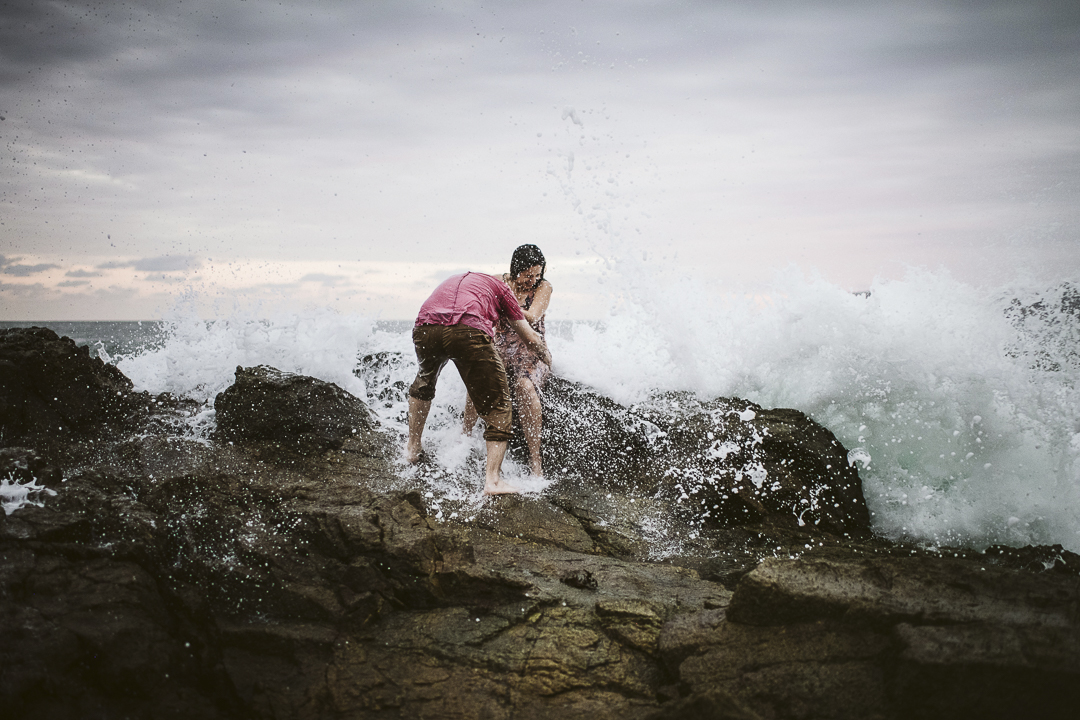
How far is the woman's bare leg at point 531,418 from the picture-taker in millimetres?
4582

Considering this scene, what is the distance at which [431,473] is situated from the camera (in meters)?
4.35

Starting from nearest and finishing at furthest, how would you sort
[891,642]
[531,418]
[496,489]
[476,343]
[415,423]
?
[891,642] → [476,343] → [496,489] → [415,423] → [531,418]

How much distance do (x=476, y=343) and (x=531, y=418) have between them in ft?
3.04

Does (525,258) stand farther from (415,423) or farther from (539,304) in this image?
(415,423)

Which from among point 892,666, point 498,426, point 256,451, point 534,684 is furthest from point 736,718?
point 256,451

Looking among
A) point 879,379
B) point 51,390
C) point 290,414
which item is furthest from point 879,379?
point 51,390

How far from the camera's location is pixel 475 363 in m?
3.99

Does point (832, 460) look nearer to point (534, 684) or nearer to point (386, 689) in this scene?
point (534, 684)

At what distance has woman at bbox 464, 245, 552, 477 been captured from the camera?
4527mm

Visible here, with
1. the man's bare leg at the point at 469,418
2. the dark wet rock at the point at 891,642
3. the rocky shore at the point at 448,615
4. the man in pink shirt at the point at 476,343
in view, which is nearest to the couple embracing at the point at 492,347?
the man in pink shirt at the point at 476,343

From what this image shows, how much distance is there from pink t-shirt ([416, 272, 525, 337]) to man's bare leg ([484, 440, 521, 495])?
2.62 feet

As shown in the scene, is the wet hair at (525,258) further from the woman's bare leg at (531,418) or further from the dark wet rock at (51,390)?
the dark wet rock at (51,390)

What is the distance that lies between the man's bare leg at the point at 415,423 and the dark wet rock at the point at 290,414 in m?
0.35

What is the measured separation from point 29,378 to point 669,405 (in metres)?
4.85
